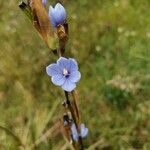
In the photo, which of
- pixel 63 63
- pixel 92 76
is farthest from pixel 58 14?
pixel 92 76

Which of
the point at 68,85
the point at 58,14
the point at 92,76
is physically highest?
the point at 92,76

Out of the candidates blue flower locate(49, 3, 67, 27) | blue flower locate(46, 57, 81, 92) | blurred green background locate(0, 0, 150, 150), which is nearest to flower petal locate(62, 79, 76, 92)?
blue flower locate(46, 57, 81, 92)

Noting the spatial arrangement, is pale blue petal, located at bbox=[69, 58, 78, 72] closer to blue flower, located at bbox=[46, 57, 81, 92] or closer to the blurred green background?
blue flower, located at bbox=[46, 57, 81, 92]

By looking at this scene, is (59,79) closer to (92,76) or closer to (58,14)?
(58,14)

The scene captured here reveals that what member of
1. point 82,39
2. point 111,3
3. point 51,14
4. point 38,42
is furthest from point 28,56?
point 51,14

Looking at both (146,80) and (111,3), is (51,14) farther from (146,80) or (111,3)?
(111,3)

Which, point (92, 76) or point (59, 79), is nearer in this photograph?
point (59, 79)

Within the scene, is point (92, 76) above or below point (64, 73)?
above

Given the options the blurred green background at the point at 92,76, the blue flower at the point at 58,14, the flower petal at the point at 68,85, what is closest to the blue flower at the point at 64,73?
the flower petal at the point at 68,85
